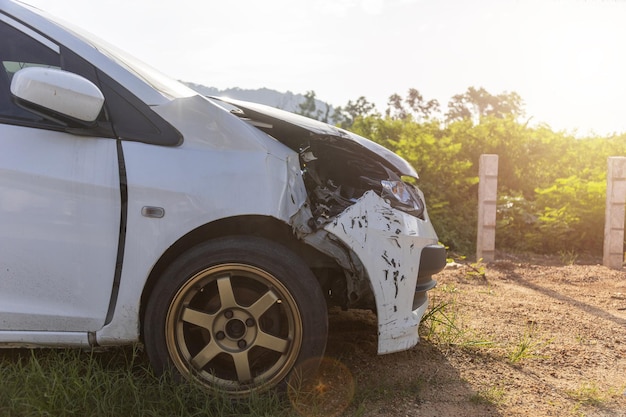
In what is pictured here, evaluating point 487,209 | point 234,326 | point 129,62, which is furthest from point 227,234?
point 487,209

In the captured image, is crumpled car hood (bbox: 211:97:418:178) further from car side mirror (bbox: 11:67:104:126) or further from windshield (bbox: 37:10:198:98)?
car side mirror (bbox: 11:67:104:126)

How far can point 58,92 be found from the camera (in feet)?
8.04

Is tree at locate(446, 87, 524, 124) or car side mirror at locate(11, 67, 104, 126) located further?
Answer: tree at locate(446, 87, 524, 124)

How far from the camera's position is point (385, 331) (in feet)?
9.21

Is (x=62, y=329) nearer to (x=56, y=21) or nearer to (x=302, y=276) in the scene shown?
(x=302, y=276)

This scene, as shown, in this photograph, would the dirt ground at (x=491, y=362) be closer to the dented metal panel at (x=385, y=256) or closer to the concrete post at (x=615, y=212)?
the dented metal panel at (x=385, y=256)

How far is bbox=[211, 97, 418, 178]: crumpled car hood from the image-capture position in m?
3.02

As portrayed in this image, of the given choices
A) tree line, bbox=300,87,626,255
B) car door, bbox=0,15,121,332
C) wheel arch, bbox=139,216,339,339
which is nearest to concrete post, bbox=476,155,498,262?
tree line, bbox=300,87,626,255

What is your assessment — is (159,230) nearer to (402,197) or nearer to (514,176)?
(402,197)

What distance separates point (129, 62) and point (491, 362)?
8.72ft

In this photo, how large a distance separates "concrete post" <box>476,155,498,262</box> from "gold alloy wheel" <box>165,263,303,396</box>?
5.35 metres

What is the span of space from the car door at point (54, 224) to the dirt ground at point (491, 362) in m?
1.22

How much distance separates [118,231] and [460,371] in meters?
2.03

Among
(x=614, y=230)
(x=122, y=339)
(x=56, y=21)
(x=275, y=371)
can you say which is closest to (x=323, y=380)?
(x=275, y=371)
